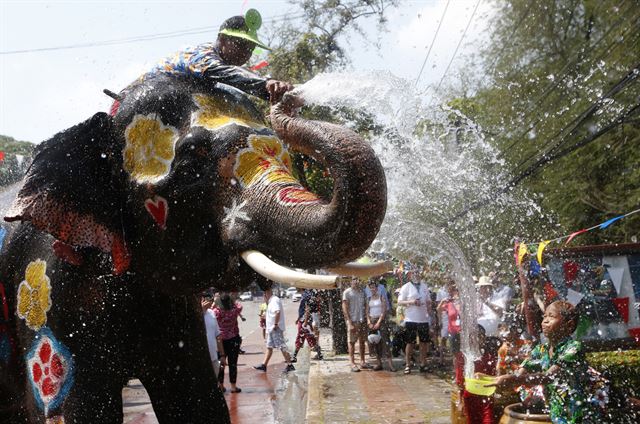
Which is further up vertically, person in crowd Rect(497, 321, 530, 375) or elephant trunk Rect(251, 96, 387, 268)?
elephant trunk Rect(251, 96, 387, 268)

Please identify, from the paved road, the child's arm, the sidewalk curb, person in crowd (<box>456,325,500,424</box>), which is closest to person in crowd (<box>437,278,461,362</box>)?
the sidewalk curb

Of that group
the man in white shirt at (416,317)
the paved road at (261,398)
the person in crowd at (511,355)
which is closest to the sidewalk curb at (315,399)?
the paved road at (261,398)

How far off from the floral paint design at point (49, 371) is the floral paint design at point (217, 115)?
3.93ft

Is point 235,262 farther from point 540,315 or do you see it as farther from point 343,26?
point 343,26

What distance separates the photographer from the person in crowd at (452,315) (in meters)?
10.9

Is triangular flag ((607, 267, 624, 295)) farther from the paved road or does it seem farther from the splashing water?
the paved road

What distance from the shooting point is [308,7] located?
632 inches

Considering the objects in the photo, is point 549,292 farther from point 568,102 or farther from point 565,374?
point 568,102

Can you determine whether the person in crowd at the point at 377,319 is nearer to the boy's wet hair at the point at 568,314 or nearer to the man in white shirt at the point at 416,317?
the man in white shirt at the point at 416,317

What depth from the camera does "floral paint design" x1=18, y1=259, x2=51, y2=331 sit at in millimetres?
3416

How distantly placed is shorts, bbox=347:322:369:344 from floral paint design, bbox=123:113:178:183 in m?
9.57

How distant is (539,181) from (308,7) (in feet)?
27.8

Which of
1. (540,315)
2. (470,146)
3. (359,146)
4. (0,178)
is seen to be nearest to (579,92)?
(470,146)

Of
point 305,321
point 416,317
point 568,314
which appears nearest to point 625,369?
point 568,314
